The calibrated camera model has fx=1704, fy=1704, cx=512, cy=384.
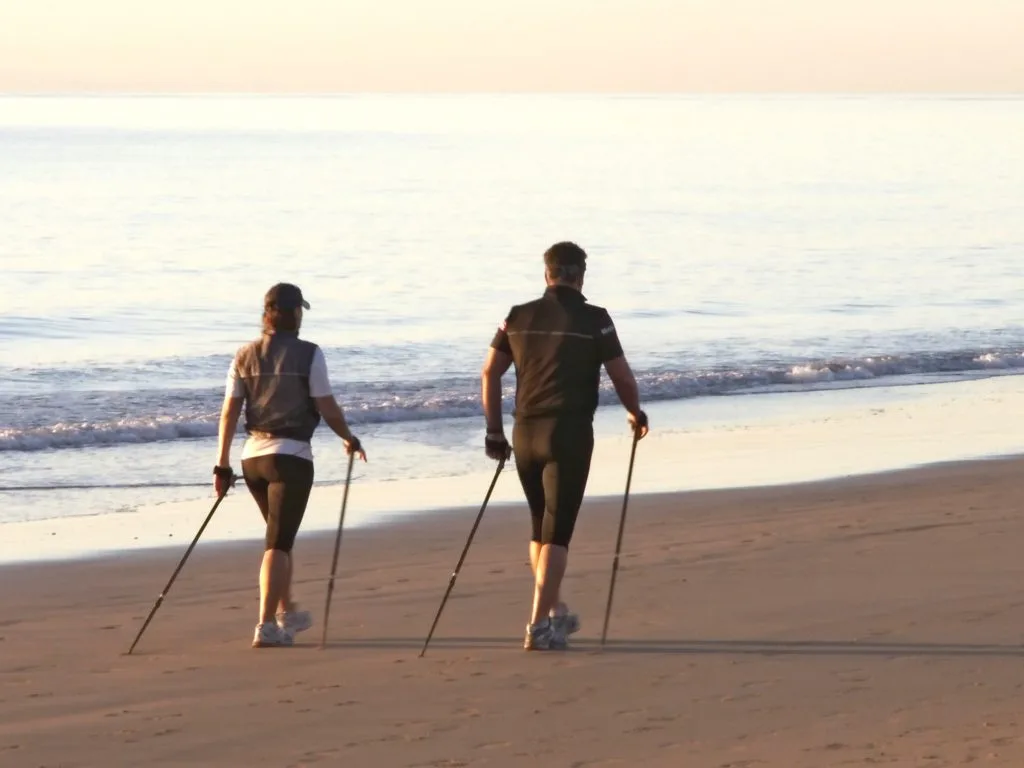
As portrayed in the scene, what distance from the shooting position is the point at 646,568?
30.2ft

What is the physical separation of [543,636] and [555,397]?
3.36 feet

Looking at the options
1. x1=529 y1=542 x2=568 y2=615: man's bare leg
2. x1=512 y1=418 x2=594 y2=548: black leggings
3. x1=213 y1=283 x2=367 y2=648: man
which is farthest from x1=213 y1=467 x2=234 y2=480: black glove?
x1=529 y1=542 x2=568 y2=615: man's bare leg

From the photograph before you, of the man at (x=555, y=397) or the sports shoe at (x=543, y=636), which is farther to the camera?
the sports shoe at (x=543, y=636)

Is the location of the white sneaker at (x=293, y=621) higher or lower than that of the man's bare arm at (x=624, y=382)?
lower

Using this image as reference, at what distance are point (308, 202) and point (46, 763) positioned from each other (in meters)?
56.7

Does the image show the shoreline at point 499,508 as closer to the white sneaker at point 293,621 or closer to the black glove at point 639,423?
the white sneaker at point 293,621

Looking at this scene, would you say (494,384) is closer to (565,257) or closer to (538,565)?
(565,257)

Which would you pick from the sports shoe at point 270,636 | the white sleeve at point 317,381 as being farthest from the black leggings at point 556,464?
the sports shoe at point 270,636

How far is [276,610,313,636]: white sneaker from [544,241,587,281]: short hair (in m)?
1.85

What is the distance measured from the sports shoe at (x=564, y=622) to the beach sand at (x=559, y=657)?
0.35 feet

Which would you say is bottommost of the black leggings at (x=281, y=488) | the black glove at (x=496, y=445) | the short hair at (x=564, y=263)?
the black leggings at (x=281, y=488)

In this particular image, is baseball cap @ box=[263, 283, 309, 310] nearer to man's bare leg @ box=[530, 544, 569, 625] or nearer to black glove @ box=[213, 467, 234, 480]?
black glove @ box=[213, 467, 234, 480]

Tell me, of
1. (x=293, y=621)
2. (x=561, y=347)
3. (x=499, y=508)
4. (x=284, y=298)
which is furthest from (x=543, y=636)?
(x=499, y=508)

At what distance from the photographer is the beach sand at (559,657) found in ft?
19.3
